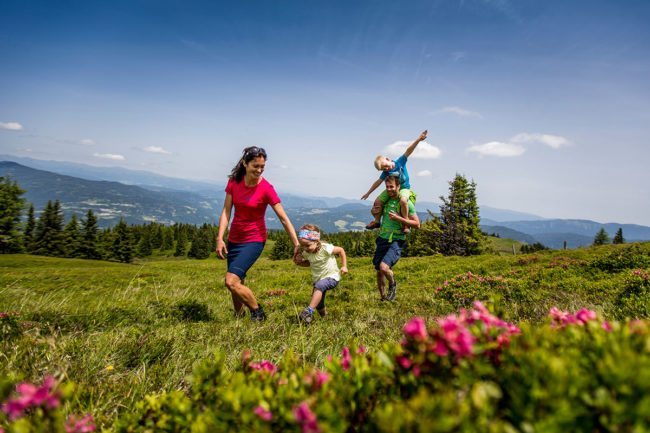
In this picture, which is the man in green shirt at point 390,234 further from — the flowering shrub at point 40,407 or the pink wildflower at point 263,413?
the flowering shrub at point 40,407

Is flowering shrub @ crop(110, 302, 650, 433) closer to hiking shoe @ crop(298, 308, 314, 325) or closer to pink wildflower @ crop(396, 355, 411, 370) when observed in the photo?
pink wildflower @ crop(396, 355, 411, 370)

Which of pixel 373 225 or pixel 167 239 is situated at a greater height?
pixel 373 225

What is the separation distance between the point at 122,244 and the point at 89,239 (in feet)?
30.8

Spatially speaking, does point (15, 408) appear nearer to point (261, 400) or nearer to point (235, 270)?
point (261, 400)

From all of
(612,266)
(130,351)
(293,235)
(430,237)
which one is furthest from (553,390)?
(430,237)

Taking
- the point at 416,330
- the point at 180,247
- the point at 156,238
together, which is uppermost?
the point at 416,330

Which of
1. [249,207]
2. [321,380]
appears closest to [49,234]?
[249,207]

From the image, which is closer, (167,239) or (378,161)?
(378,161)

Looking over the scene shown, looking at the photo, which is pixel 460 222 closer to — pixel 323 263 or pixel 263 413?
pixel 323 263

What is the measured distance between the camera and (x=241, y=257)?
21.3ft

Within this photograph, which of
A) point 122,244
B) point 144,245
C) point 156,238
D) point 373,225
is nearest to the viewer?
point 373,225

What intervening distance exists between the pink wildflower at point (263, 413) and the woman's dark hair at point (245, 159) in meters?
5.41

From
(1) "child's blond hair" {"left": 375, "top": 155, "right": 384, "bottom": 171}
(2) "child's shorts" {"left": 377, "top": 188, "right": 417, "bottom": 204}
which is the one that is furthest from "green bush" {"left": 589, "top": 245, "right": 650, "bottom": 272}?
(1) "child's blond hair" {"left": 375, "top": 155, "right": 384, "bottom": 171}

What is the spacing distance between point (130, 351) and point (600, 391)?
437 centimetres
